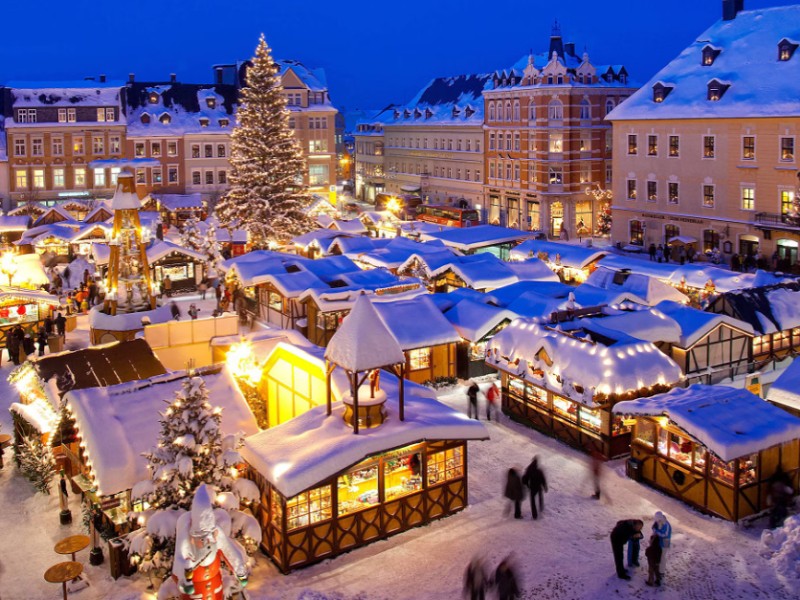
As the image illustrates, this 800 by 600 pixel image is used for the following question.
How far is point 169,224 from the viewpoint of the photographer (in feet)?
194

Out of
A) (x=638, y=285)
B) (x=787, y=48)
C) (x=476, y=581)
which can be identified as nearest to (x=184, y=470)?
(x=476, y=581)

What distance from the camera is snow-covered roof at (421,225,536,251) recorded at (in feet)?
133

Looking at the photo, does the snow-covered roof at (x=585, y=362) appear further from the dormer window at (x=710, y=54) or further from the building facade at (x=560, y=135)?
the building facade at (x=560, y=135)

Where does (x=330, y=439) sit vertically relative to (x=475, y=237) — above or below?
below

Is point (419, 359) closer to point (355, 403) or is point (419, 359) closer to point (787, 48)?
point (355, 403)

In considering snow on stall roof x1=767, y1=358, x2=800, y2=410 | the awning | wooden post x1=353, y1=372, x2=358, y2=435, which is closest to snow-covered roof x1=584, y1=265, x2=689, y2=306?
snow on stall roof x1=767, y1=358, x2=800, y2=410

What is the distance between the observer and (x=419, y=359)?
23.9 metres

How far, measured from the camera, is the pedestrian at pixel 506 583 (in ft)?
41.4

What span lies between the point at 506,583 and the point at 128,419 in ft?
24.2

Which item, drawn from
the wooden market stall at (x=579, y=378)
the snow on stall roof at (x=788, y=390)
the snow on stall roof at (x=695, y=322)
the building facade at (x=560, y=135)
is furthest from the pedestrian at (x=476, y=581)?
the building facade at (x=560, y=135)

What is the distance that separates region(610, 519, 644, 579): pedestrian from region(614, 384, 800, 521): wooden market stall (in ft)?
8.06

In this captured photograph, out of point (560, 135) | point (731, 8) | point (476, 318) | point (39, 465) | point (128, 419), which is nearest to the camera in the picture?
point (128, 419)

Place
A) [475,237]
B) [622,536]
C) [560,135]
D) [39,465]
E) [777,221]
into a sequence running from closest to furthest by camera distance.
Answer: [622,536]
[39,465]
[777,221]
[475,237]
[560,135]

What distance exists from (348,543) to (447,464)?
2.45 metres
